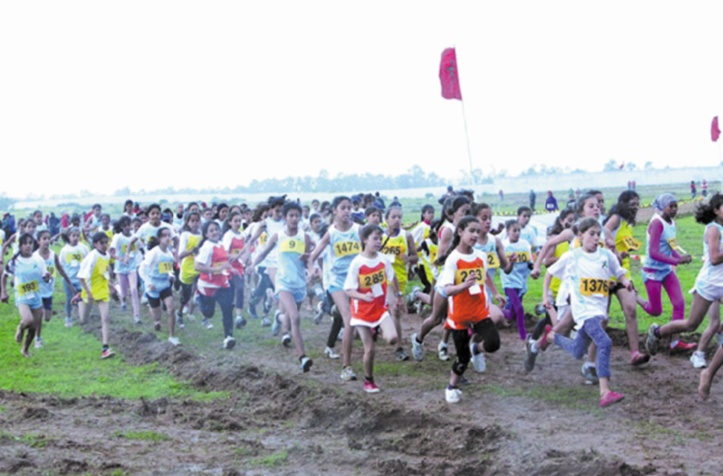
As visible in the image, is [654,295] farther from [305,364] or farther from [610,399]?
[305,364]

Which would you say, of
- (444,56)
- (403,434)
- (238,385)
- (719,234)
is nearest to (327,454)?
(403,434)

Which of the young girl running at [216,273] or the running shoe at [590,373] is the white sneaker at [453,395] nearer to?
the running shoe at [590,373]

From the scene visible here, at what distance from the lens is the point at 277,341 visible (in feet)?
44.2

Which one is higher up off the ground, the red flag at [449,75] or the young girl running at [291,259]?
the red flag at [449,75]

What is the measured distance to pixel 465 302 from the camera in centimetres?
888

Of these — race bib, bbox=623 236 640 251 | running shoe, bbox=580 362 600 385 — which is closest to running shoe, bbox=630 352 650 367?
running shoe, bbox=580 362 600 385

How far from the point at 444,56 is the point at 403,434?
13.5 meters

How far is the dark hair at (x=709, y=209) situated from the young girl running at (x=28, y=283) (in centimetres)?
911

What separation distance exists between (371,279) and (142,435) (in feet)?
10.2

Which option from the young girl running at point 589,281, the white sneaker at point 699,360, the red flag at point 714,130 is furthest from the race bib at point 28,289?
the red flag at point 714,130

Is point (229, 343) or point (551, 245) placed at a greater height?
point (551, 245)

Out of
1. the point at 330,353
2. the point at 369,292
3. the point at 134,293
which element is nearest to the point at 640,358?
the point at 369,292

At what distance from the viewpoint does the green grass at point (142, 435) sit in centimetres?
765

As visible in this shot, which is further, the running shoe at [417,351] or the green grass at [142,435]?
the running shoe at [417,351]
